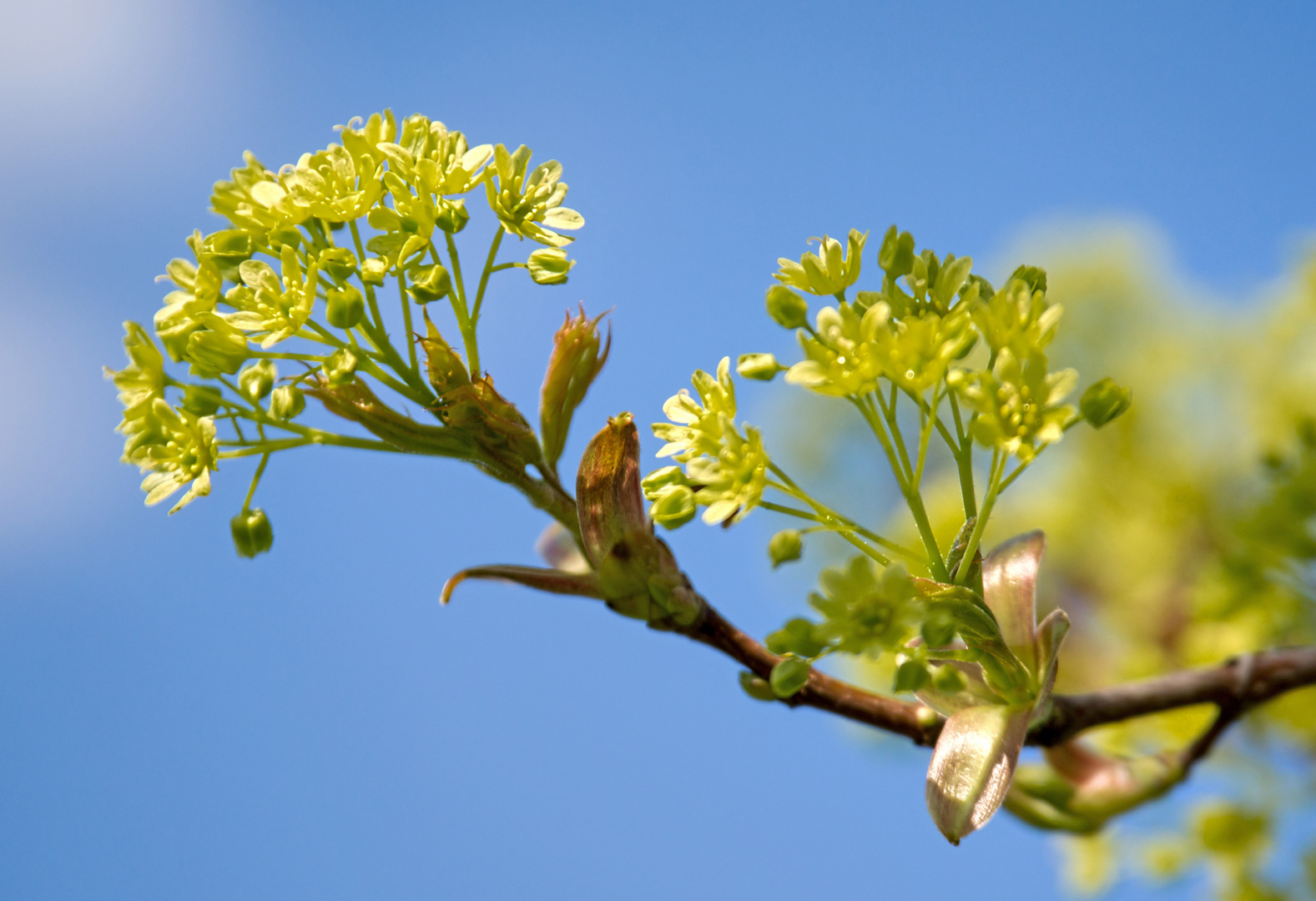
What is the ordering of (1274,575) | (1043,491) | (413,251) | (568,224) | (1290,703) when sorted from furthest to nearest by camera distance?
(1043,491), (1290,703), (1274,575), (568,224), (413,251)

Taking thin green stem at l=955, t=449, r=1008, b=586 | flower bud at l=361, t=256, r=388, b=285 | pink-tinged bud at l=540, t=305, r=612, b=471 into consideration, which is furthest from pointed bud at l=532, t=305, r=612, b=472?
thin green stem at l=955, t=449, r=1008, b=586

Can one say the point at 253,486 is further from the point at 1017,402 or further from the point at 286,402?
the point at 1017,402

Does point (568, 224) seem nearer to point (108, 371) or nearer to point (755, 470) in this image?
point (755, 470)

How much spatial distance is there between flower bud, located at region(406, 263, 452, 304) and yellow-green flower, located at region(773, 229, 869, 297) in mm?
324

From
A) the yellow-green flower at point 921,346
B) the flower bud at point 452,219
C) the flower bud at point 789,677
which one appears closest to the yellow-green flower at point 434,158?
the flower bud at point 452,219

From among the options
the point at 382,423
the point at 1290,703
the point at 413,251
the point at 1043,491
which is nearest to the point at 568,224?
the point at 413,251

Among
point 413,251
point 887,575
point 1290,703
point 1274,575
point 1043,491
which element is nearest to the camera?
point 887,575

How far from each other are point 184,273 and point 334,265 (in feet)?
0.61

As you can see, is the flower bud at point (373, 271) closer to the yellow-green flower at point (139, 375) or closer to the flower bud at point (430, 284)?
the flower bud at point (430, 284)

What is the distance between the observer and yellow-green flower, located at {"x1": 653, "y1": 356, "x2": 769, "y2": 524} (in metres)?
0.81

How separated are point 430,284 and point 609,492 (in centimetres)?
27

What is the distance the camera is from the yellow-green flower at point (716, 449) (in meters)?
0.81

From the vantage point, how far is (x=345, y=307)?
2.86 ft

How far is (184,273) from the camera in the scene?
0.96 m
